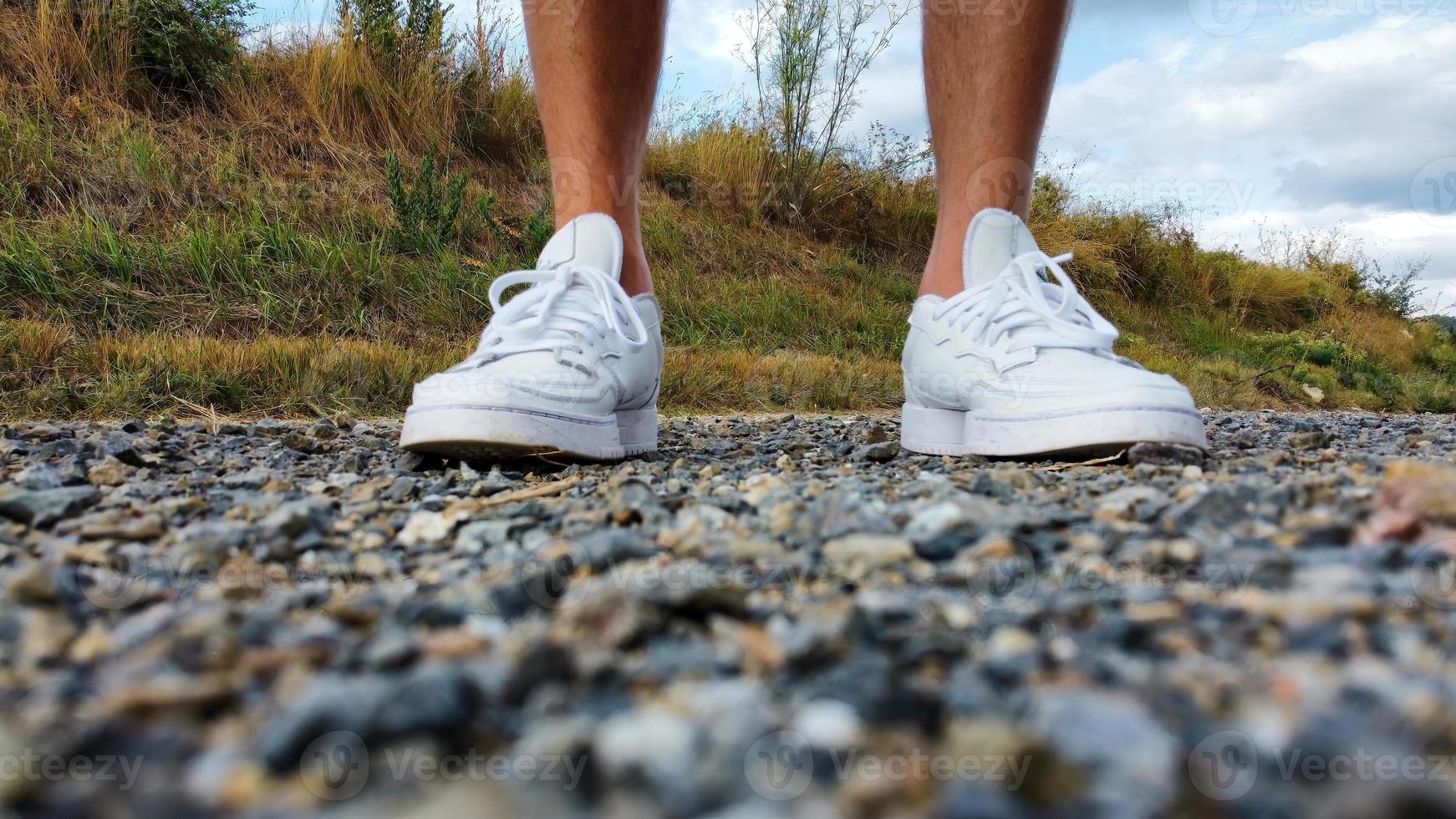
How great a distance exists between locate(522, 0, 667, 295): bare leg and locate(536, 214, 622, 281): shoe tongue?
48 millimetres

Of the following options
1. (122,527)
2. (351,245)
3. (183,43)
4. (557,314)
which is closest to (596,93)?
(557,314)

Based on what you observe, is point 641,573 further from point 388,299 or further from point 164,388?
point 388,299

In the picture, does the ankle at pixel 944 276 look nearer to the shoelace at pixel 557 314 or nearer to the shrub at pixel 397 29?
the shoelace at pixel 557 314

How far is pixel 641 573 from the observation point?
2.48 ft

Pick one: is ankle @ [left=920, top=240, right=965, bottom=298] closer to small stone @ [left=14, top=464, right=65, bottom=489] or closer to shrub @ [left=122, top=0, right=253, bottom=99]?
small stone @ [left=14, top=464, right=65, bottom=489]

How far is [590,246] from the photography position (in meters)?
1.73

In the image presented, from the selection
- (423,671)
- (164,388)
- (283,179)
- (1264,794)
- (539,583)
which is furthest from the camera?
(283,179)

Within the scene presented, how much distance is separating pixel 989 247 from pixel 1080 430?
0.48 metres

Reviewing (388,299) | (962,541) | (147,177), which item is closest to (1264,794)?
(962,541)

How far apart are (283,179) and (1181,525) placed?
486cm

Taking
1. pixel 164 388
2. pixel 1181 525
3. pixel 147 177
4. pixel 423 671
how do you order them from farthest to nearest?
pixel 147 177 → pixel 164 388 → pixel 1181 525 → pixel 423 671

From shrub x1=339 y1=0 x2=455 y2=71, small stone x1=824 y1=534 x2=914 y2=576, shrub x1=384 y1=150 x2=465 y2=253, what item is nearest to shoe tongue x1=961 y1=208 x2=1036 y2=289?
small stone x1=824 y1=534 x2=914 y2=576

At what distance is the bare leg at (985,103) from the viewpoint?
168cm

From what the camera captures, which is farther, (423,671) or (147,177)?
(147,177)
